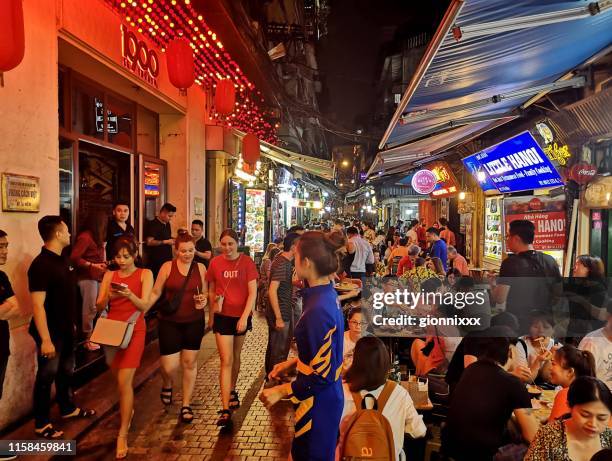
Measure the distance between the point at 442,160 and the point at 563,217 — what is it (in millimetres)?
7897

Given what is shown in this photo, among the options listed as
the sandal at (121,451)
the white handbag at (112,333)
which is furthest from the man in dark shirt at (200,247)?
the sandal at (121,451)

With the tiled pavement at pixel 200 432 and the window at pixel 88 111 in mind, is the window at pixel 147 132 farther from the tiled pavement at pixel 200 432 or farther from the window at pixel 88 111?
the tiled pavement at pixel 200 432

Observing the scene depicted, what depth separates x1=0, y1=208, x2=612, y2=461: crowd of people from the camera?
2795 millimetres

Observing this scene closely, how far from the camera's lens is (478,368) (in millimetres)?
3348

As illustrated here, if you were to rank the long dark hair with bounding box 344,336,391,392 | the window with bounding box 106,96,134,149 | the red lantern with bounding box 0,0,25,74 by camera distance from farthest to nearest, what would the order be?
1. the window with bounding box 106,96,134,149
2. the red lantern with bounding box 0,0,25,74
3. the long dark hair with bounding box 344,336,391,392

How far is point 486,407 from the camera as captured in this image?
3215mm

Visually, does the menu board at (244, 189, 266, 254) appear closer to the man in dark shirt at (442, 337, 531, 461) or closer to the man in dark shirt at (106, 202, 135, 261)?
the man in dark shirt at (106, 202, 135, 261)

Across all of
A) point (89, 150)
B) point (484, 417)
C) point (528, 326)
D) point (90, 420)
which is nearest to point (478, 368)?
point (484, 417)

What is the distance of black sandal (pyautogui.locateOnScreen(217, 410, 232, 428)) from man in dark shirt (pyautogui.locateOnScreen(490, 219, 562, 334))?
3462mm

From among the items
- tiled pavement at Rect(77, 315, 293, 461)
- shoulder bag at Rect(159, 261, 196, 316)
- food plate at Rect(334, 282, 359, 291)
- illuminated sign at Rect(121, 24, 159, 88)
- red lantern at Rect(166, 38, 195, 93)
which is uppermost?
illuminated sign at Rect(121, 24, 159, 88)

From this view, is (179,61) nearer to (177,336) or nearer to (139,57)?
(139,57)

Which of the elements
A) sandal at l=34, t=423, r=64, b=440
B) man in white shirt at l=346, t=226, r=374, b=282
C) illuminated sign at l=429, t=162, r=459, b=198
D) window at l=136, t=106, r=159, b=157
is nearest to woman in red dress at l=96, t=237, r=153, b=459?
sandal at l=34, t=423, r=64, b=440

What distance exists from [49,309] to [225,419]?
2.15 meters

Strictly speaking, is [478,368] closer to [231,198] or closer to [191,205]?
[191,205]
